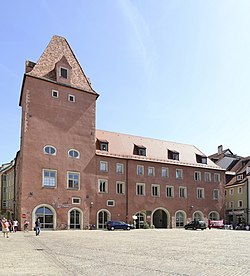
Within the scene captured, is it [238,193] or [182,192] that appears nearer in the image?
[182,192]

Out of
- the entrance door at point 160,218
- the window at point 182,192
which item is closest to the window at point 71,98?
the entrance door at point 160,218

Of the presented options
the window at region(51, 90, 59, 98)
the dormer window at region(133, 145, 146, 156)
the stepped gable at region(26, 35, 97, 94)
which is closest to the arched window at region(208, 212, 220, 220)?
the dormer window at region(133, 145, 146, 156)

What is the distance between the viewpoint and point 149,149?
188 feet

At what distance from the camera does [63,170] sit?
148ft

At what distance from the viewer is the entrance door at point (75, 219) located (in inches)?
1768

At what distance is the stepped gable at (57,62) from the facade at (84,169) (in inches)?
5.2

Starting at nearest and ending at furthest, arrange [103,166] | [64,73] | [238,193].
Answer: [64,73] < [103,166] < [238,193]

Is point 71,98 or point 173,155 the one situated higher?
point 71,98

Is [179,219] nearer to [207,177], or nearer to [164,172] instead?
[164,172]

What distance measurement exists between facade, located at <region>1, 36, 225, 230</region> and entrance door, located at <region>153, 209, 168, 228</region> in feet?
0.10

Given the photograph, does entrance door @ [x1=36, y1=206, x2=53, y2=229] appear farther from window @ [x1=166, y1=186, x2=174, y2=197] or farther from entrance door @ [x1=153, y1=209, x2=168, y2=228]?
window @ [x1=166, y1=186, x2=174, y2=197]

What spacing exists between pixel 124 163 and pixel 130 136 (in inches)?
285

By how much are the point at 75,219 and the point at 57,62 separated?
68.0 feet

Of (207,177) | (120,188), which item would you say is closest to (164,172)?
(120,188)
